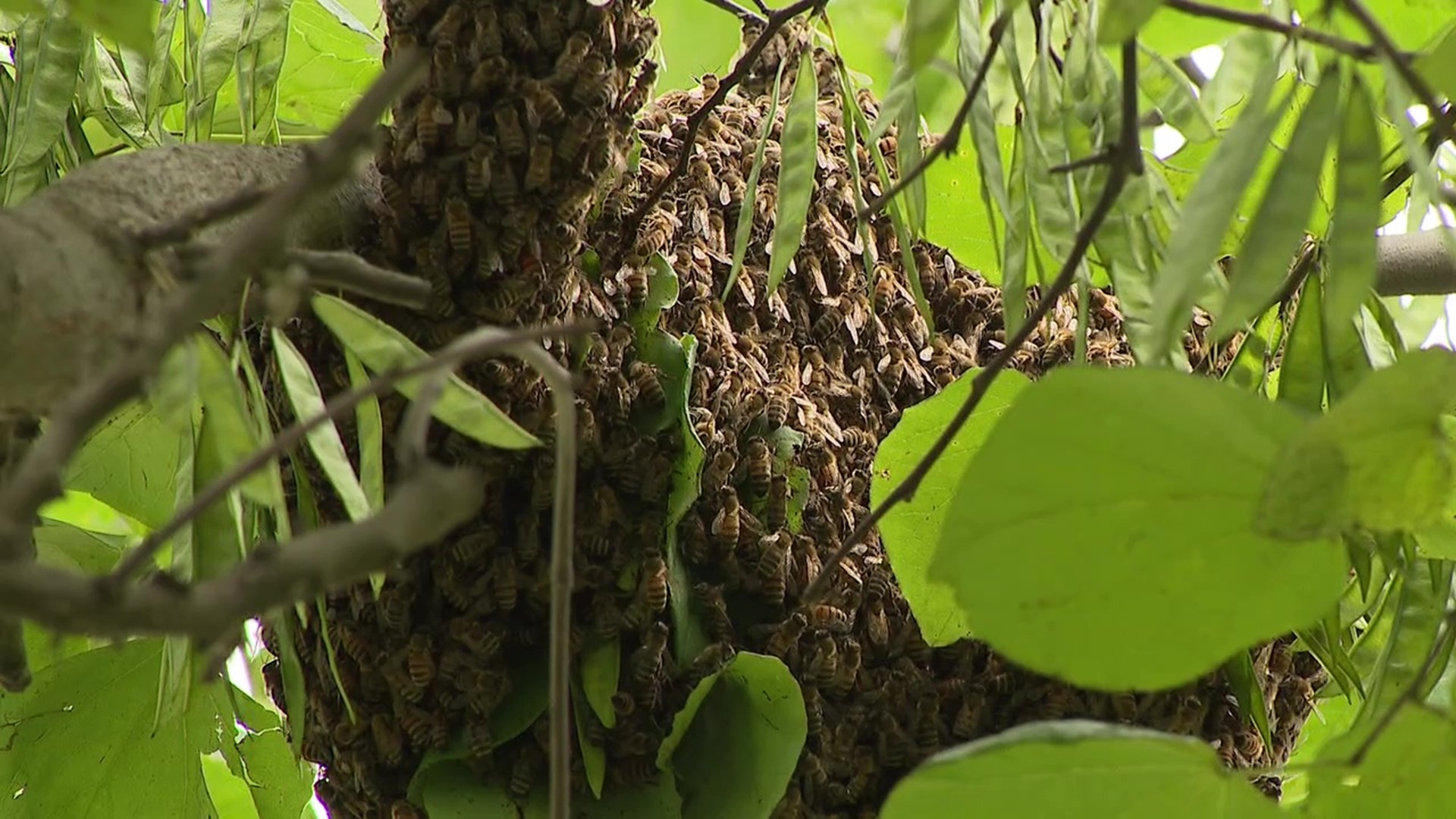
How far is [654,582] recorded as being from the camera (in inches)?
31.5

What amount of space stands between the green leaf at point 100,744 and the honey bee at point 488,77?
41 centimetres

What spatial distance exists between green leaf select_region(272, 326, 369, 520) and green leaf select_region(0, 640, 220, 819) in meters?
0.40

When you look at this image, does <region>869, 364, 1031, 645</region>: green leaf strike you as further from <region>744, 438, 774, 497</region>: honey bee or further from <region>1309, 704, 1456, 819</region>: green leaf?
<region>1309, 704, 1456, 819</region>: green leaf

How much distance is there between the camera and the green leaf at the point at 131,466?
0.98 meters

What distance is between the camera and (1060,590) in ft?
1.41

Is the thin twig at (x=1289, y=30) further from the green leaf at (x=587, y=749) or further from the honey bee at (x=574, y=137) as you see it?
the green leaf at (x=587, y=749)

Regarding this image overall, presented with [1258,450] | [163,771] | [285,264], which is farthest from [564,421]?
[163,771]

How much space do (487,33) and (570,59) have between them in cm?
4

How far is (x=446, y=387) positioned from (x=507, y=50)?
0.24 meters

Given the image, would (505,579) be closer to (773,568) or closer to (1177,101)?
(773,568)

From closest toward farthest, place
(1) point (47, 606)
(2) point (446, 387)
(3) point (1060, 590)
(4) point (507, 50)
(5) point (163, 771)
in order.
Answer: (1) point (47, 606) → (3) point (1060, 590) → (2) point (446, 387) → (4) point (507, 50) → (5) point (163, 771)

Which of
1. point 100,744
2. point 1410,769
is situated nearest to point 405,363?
point 1410,769

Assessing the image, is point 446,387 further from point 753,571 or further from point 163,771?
point 163,771

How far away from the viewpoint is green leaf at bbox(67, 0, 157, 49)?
19.7 inches
